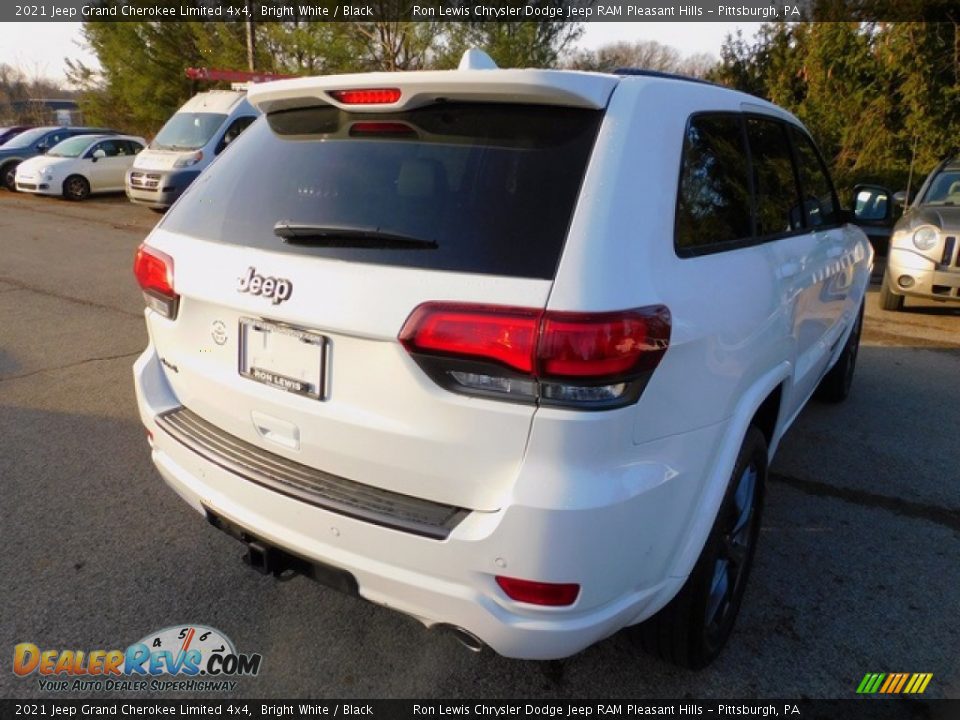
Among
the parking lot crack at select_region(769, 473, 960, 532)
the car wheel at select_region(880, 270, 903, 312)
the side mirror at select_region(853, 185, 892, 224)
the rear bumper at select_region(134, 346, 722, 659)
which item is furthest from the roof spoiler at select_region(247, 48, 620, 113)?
the car wheel at select_region(880, 270, 903, 312)

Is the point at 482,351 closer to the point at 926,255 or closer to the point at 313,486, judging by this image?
the point at 313,486

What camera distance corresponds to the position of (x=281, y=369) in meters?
2.03

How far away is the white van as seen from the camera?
14.5 meters

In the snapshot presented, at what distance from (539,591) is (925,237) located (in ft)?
24.4

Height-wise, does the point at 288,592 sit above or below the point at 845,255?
below

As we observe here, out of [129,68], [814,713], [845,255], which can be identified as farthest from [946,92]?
[129,68]

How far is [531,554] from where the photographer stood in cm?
172

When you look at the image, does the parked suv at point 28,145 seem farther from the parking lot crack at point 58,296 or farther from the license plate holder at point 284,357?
the license plate holder at point 284,357

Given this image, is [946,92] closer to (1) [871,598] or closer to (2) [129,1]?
(1) [871,598]

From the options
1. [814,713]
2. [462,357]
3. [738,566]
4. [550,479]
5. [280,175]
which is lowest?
→ [814,713]

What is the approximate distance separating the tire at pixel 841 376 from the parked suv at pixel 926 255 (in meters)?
3.00

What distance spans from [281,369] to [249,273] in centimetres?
29

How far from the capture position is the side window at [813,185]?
3.43 metres

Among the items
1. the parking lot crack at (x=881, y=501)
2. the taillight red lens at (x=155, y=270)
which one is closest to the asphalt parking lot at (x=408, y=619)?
the parking lot crack at (x=881, y=501)
